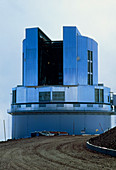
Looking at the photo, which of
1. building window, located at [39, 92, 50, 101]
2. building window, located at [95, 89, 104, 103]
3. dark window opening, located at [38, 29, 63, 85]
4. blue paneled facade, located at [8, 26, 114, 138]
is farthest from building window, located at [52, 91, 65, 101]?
building window, located at [95, 89, 104, 103]

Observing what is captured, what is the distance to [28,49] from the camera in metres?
58.7

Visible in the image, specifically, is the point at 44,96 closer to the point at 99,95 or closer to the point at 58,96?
the point at 58,96

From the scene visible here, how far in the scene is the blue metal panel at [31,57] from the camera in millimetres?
57531

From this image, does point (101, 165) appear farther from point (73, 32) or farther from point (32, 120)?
point (73, 32)

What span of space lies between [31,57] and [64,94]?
11315mm

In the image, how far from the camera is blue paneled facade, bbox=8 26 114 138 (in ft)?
179

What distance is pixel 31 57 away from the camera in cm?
5828

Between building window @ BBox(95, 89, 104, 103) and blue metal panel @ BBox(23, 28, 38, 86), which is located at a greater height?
blue metal panel @ BBox(23, 28, 38, 86)

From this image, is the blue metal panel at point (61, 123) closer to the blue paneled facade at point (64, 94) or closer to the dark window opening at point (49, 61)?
the blue paneled facade at point (64, 94)

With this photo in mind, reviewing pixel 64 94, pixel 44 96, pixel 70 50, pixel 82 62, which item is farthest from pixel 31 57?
pixel 82 62

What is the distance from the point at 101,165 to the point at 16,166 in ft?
15.3

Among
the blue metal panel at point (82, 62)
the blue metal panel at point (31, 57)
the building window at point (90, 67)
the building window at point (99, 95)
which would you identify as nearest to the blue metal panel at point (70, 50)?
the blue metal panel at point (82, 62)

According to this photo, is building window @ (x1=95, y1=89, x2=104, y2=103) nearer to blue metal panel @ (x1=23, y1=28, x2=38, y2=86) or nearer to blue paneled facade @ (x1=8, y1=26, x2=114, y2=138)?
blue paneled facade @ (x1=8, y1=26, x2=114, y2=138)

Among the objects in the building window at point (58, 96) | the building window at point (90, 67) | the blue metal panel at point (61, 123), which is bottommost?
the blue metal panel at point (61, 123)
